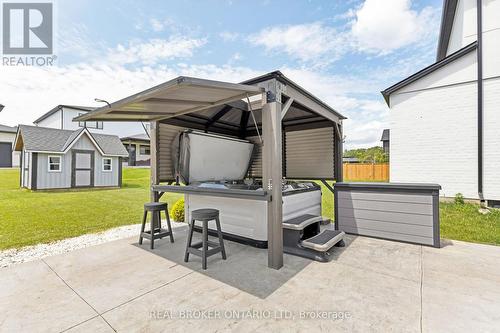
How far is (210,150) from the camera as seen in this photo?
15.2 feet

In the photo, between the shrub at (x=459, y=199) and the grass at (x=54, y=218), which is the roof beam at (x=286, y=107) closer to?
the grass at (x=54, y=218)

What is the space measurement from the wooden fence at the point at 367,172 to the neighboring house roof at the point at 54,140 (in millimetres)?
14689

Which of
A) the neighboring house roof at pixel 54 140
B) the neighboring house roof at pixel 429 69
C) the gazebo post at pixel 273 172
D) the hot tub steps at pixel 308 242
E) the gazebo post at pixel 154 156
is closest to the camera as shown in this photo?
the gazebo post at pixel 273 172

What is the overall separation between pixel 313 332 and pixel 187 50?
6.20 metres

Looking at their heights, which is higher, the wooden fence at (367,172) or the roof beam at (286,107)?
the roof beam at (286,107)

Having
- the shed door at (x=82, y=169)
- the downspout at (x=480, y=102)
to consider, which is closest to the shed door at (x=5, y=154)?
the shed door at (x=82, y=169)

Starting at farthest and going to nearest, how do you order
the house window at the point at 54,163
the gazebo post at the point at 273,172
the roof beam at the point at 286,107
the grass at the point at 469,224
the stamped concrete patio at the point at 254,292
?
the house window at the point at 54,163, the grass at the point at 469,224, the roof beam at the point at 286,107, the gazebo post at the point at 273,172, the stamped concrete patio at the point at 254,292

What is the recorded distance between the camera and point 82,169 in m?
11.6

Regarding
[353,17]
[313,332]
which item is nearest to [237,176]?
[313,332]

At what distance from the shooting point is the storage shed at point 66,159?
10334 millimetres

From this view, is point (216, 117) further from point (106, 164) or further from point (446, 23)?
point (446, 23)

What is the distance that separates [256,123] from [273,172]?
149 centimetres

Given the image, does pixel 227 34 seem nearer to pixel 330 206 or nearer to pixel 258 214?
pixel 258 214

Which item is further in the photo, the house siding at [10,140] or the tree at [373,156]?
the house siding at [10,140]
